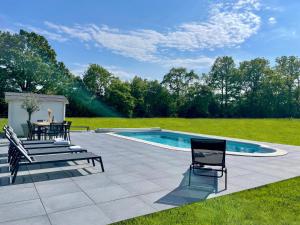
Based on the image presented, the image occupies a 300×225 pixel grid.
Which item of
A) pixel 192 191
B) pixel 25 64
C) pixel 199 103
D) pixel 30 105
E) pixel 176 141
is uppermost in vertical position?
pixel 25 64

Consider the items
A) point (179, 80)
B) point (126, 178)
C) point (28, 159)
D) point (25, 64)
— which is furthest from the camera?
point (179, 80)

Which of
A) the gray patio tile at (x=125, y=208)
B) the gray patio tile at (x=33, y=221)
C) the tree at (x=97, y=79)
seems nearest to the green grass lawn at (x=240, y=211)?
the gray patio tile at (x=125, y=208)

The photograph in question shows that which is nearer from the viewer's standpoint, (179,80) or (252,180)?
(252,180)

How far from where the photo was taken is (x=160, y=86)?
43125 millimetres

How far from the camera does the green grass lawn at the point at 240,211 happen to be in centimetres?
334

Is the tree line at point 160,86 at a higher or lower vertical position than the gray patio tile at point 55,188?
higher

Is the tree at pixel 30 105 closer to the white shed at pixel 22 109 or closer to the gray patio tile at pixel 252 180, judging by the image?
the white shed at pixel 22 109

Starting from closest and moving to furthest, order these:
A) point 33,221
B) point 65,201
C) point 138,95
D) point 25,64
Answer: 1. point 33,221
2. point 65,201
3. point 25,64
4. point 138,95

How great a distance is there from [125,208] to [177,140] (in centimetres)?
1162

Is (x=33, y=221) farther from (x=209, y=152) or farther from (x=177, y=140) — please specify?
(x=177, y=140)

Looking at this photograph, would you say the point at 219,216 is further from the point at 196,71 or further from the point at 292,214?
the point at 196,71

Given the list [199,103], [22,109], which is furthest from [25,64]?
[199,103]

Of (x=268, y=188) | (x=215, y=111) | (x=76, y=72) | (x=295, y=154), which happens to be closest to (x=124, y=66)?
(x=76, y=72)

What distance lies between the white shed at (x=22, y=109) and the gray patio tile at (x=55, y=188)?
27.7ft
